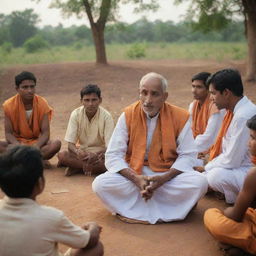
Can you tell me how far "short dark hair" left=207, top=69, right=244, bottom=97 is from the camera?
4.57 m

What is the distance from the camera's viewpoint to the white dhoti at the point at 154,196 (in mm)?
4441

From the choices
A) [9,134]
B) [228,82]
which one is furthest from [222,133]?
[9,134]

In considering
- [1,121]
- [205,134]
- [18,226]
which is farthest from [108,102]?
[18,226]

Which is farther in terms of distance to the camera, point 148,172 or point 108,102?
point 108,102

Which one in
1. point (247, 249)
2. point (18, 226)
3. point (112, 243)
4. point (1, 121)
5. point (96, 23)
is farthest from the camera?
point (96, 23)

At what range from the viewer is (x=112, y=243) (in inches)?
157

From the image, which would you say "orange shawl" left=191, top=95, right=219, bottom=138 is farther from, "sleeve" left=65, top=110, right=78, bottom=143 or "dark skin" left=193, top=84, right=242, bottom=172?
"sleeve" left=65, top=110, right=78, bottom=143

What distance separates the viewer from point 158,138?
4672 mm

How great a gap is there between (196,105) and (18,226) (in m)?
4.41

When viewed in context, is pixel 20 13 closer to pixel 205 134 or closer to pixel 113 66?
pixel 113 66

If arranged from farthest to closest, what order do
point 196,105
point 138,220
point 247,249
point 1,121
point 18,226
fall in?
point 1,121
point 196,105
point 138,220
point 247,249
point 18,226

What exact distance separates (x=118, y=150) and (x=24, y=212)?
215 centimetres

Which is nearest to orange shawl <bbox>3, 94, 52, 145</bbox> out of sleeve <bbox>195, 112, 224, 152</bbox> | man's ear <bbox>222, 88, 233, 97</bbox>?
sleeve <bbox>195, 112, 224, 152</bbox>

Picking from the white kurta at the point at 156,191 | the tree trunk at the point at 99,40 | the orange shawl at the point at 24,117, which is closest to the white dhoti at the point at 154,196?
the white kurta at the point at 156,191
